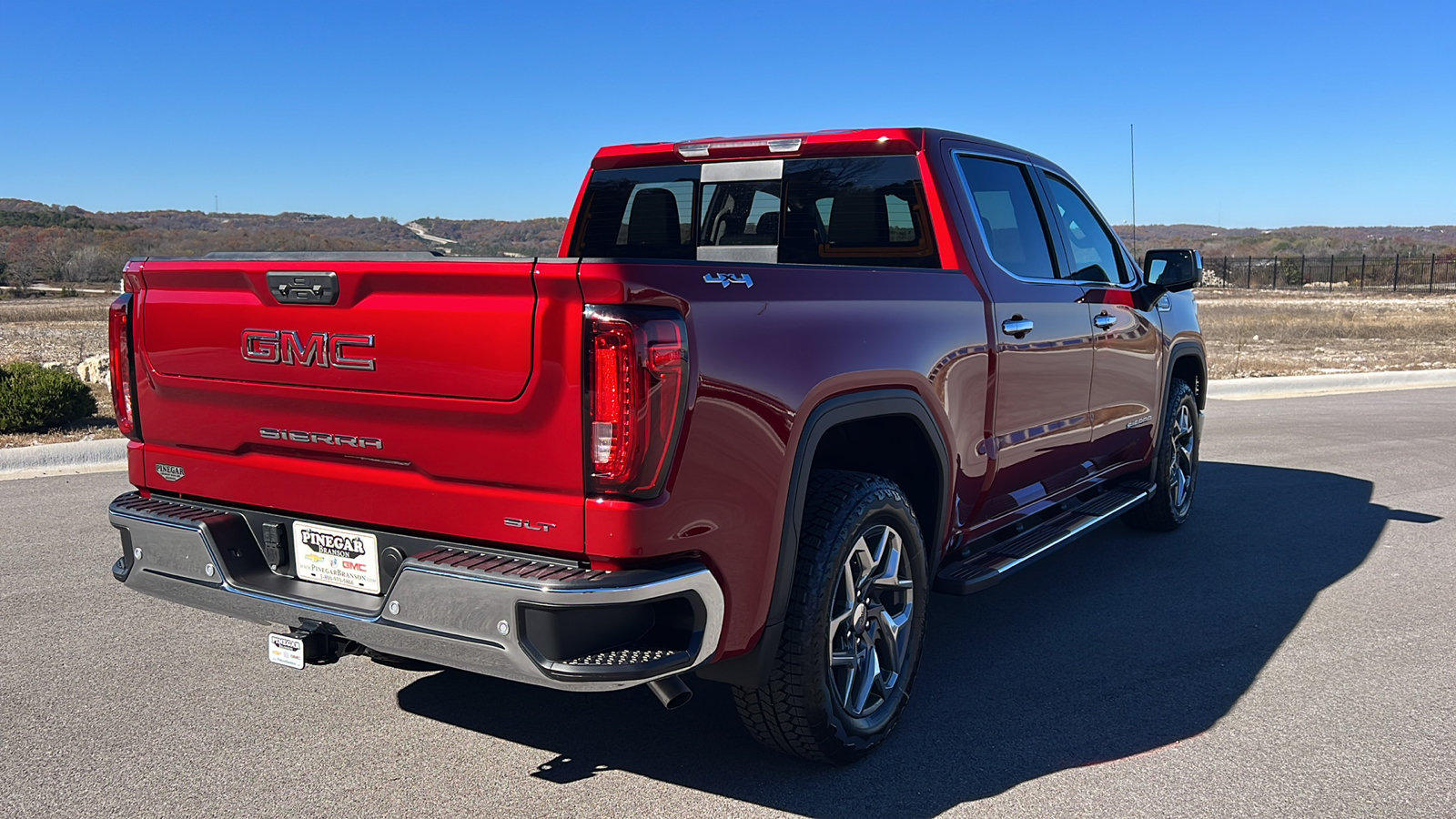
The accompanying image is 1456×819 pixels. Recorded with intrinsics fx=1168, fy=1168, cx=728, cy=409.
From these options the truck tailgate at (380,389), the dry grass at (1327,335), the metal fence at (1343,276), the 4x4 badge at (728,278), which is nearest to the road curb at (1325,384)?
the dry grass at (1327,335)

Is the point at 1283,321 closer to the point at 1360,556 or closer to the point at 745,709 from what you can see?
the point at 1360,556

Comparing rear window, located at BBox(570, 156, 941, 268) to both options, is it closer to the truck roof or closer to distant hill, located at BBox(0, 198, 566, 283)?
the truck roof

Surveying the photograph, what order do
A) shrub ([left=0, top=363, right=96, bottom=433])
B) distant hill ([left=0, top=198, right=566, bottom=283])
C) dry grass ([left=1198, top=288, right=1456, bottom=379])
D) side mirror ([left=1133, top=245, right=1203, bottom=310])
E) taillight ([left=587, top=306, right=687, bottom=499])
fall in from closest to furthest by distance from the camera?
taillight ([left=587, top=306, right=687, bottom=499]) → side mirror ([left=1133, top=245, right=1203, bottom=310]) → shrub ([left=0, top=363, right=96, bottom=433]) → dry grass ([left=1198, top=288, right=1456, bottom=379]) → distant hill ([left=0, top=198, right=566, bottom=283])

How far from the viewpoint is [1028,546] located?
4.85 metres

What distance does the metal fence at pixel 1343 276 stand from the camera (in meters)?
54.6

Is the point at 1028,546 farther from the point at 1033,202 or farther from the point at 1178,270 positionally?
the point at 1178,270

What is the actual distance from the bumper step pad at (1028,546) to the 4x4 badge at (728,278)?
1.65 meters

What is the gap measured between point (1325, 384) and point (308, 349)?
15491 millimetres

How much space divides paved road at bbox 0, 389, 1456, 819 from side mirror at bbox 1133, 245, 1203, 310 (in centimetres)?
144

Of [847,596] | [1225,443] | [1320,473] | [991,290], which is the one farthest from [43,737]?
[1225,443]

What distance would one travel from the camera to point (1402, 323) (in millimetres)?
28359

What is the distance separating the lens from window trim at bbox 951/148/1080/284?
4750mm

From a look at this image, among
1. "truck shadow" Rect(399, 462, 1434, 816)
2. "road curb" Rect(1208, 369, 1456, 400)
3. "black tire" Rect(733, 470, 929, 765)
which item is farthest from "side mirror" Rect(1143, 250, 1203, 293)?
"road curb" Rect(1208, 369, 1456, 400)

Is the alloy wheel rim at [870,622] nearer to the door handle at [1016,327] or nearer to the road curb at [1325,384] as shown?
the door handle at [1016,327]
